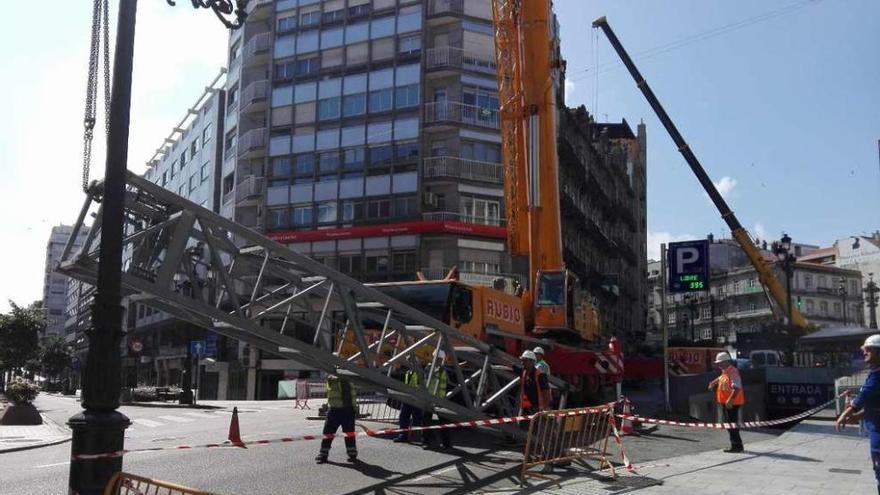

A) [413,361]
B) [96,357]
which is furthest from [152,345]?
[96,357]

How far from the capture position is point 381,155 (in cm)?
4153

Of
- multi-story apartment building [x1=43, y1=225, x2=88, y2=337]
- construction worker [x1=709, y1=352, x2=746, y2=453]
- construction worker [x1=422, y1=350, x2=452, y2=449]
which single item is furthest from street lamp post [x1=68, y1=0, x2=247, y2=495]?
multi-story apartment building [x1=43, y1=225, x2=88, y2=337]

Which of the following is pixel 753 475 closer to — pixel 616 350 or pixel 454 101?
pixel 616 350

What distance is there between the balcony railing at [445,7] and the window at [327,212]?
486 inches

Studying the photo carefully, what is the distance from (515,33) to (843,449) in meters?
11.1

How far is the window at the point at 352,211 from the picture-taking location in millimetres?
A: 41375

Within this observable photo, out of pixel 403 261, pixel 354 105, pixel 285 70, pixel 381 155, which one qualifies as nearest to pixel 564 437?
pixel 403 261

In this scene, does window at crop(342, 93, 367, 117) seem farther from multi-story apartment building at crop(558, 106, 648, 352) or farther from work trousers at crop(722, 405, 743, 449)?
work trousers at crop(722, 405, 743, 449)

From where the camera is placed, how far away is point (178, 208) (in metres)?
7.77

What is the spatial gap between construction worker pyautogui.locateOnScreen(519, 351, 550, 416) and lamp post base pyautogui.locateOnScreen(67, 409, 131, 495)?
6.52 metres

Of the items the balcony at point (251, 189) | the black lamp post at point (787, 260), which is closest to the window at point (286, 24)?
the balcony at point (251, 189)

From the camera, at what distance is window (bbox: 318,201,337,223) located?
1657 inches

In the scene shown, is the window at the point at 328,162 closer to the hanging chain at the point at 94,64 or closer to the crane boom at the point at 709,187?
the crane boom at the point at 709,187

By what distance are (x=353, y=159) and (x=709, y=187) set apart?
19.5 metres
